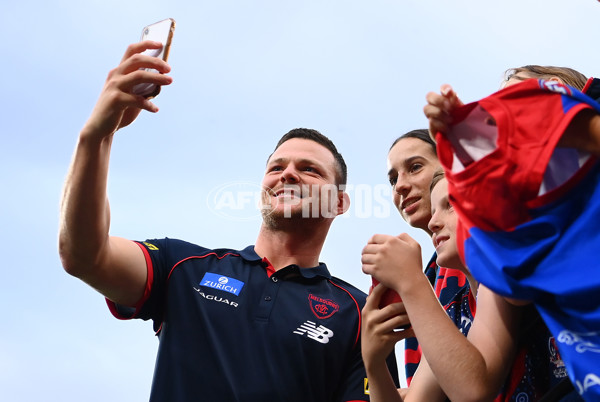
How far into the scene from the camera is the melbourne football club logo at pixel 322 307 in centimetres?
296

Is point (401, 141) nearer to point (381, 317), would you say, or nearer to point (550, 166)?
point (381, 317)

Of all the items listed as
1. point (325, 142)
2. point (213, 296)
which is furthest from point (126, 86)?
point (325, 142)

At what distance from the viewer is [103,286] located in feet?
8.56

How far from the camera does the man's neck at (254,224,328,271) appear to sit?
339 cm

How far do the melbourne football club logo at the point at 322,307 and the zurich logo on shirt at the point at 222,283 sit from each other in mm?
365

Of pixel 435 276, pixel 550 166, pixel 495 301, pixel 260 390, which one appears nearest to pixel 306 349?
pixel 260 390

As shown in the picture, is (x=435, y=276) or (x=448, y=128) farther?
(x=435, y=276)

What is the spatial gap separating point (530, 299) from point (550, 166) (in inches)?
12.9

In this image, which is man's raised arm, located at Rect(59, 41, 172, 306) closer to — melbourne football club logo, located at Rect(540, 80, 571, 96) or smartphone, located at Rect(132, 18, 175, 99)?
smartphone, located at Rect(132, 18, 175, 99)

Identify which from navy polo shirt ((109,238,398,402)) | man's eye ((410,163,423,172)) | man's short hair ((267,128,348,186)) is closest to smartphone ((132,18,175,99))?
navy polo shirt ((109,238,398,402))

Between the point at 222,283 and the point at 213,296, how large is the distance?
9cm

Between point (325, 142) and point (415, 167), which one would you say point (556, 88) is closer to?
point (415, 167)

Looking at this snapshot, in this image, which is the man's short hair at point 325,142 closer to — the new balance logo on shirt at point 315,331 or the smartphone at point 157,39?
the new balance logo on shirt at point 315,331

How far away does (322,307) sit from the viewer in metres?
3.00
